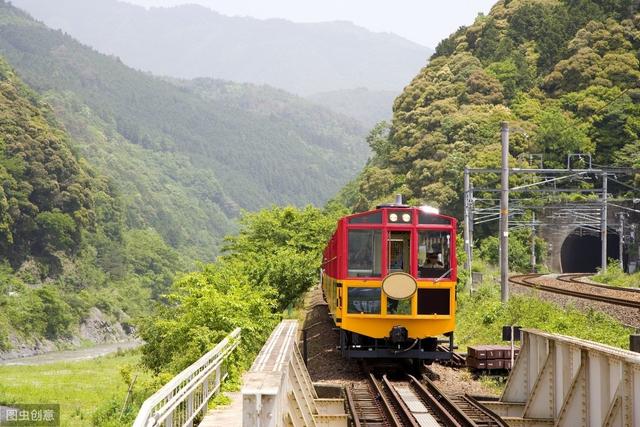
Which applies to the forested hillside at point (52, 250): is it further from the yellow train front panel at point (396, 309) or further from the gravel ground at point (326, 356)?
the yellow train front panel at point (396, 309)

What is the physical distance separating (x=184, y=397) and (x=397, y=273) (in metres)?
10.0

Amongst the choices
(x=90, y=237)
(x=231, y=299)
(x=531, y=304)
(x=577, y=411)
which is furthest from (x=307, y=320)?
(x=90, y=237)

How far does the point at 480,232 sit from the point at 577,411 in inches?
2066

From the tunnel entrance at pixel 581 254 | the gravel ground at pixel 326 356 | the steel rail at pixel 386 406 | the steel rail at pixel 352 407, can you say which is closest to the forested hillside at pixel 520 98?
the tunnel entrance at pixel 581 254

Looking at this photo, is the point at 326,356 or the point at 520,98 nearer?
the point at 326,356

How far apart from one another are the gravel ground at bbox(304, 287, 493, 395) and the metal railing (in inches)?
229

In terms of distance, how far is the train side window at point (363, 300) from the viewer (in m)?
18.2

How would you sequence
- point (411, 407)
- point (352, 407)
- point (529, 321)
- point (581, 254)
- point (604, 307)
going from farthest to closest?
point (581, 254), point (604, 307), point (529, 321), point (411, 407), point (352, 407)

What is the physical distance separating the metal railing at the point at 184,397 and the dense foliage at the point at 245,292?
3208 mm

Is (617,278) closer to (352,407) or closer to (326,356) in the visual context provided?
(326,356)

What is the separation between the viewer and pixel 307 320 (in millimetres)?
32031

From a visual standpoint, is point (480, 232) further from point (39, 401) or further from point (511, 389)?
point (511, 389)

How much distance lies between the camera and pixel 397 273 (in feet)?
59.0

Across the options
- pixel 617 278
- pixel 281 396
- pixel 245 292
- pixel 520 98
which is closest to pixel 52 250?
pixel 520 98
